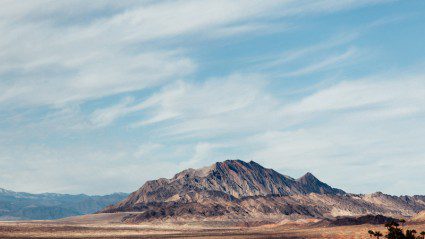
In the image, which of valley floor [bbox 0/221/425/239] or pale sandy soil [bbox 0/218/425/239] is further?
pale sandy soil [bbox 0/218/425/239]

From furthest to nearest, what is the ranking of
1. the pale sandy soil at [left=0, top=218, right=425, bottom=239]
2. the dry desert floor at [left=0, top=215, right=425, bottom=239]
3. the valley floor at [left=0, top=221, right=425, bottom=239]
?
the dry desert floor at [left=0, top=215, right=425, bottom=239] → the pale sandy soil at [left=0, top=218, right=425, bottom=239] → the valley floor at [left=0, top=221, right=425, bottom=239]

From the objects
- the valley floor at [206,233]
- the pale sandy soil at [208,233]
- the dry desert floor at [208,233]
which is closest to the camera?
the valley floor at [206,233]

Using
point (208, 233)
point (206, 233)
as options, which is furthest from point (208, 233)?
point (206, 233)

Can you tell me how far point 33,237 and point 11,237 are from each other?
4296 mm

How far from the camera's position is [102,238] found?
111 m

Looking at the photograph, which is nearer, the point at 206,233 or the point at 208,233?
the point at 206,233

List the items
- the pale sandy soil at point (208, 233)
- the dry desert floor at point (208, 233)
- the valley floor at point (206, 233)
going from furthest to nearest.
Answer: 1. the dry desert floor at point (208, 233)
2. the pale sandy soil at point (208, 233)
3. the valley floor at point (206, 233)

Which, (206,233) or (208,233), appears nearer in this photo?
(206,233)

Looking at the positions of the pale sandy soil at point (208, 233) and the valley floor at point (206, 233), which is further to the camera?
the pale sandy soil at point (208, 233)

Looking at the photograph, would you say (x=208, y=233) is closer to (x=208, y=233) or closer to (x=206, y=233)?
(x=208, y=233)

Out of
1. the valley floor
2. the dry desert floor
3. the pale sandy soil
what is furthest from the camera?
the dry desert floor

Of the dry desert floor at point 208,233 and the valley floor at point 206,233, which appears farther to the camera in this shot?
the dry desert floor at point 208,233

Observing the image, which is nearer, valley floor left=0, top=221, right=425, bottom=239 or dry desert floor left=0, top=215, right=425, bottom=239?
valley floor left=0, top=221, right=425, bottom=239

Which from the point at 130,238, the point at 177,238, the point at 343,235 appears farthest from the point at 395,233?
the point at 130,238
